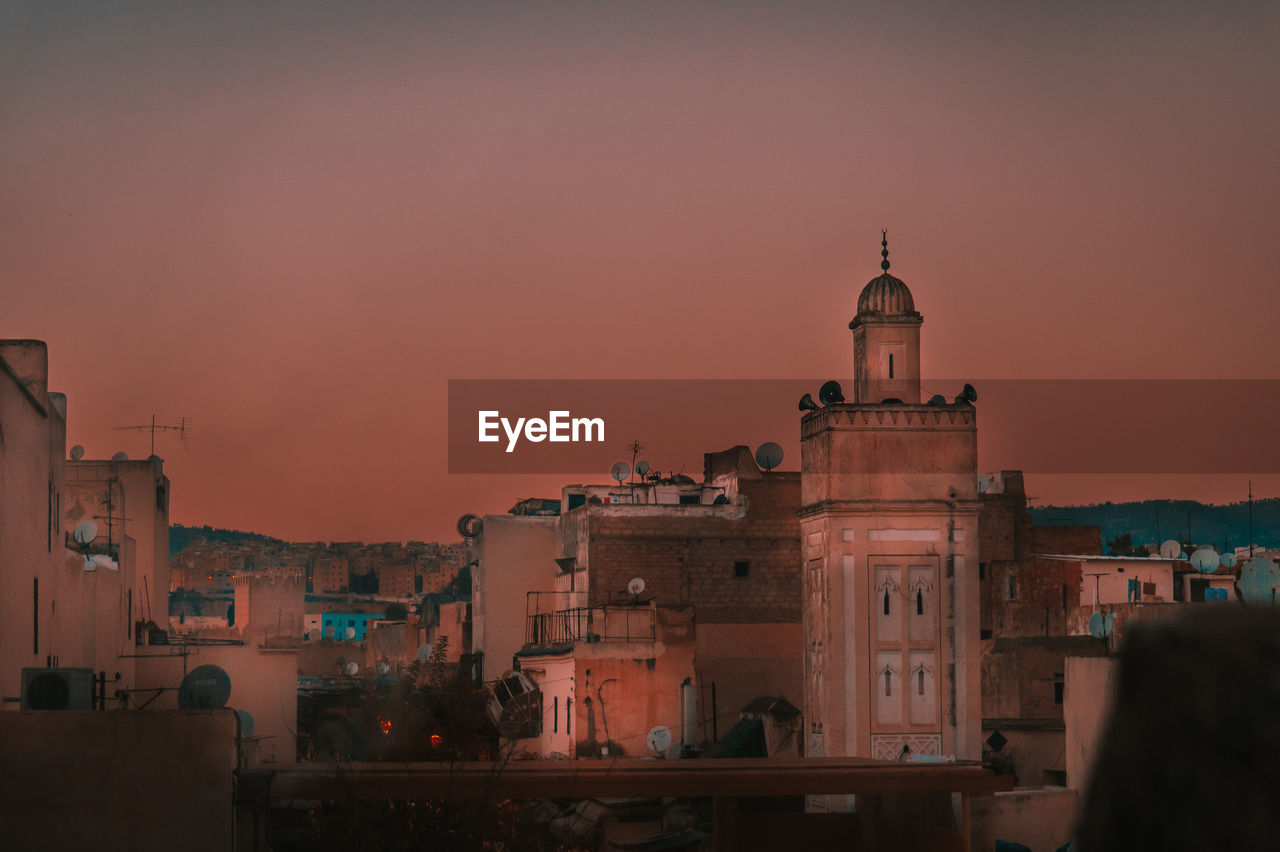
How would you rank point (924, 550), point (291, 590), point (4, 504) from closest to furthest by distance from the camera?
point (4, 504), point (924, 550), point (291, 590)

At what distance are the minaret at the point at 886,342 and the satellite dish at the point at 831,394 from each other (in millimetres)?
617

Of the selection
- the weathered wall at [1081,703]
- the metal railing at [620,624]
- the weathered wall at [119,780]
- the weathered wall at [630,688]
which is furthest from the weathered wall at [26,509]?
the metal railing at [620,624]

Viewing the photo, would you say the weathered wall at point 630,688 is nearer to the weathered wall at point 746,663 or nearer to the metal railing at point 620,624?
the metal railing at point 620,624

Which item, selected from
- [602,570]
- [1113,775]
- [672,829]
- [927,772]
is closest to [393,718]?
[602,570]

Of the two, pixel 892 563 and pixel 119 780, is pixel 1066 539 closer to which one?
pixel 892 563

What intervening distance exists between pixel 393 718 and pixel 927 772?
2738 cm

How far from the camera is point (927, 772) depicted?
16.5 metres

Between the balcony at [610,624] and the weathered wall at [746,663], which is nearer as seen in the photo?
the balcony at [610,624]

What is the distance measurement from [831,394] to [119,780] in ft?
63.5

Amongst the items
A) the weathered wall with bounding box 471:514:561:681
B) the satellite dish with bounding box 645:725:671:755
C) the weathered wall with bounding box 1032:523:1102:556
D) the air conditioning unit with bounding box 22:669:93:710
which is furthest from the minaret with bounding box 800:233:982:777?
the weathered wall with bounding box 471:514:561:681

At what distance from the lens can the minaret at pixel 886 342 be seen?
32062 mm

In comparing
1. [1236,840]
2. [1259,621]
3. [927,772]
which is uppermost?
[1259,621]

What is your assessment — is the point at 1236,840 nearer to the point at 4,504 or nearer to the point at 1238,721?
the point at 1238,721

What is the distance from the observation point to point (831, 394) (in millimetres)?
31906
